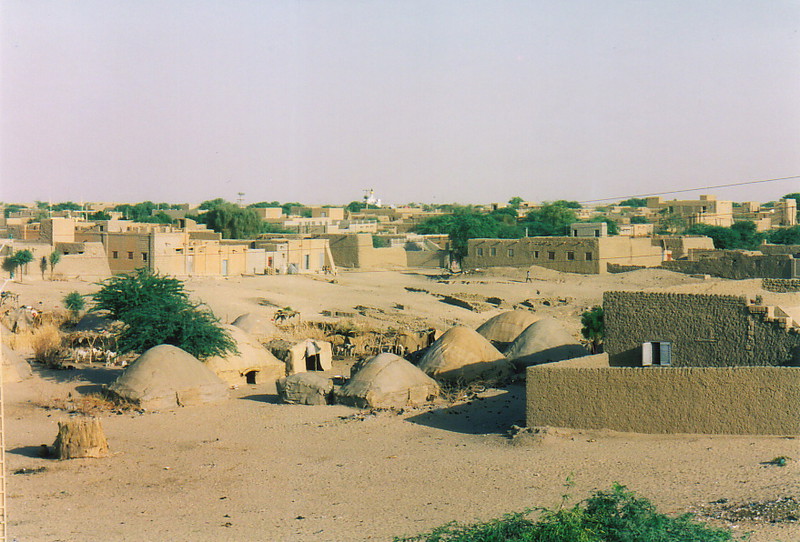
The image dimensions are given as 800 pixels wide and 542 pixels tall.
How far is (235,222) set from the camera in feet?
199

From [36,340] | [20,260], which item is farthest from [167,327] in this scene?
[20,260]

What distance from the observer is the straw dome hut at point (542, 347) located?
21.1m

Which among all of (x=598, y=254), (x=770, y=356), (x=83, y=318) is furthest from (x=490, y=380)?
(x=598, y=254)

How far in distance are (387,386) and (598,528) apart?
9.24 metres

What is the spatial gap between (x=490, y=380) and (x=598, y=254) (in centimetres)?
2393

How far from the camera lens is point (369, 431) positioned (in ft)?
52.9

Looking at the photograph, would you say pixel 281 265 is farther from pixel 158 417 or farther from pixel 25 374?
pixel 158 417

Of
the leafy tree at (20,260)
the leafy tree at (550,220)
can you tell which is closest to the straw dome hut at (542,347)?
the leafy tree at (20,260)

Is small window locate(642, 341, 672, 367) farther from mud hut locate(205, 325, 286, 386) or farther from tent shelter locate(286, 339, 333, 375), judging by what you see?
mud hut locate(205, 325, 286, 386)

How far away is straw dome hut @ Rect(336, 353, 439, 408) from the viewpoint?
1784cm

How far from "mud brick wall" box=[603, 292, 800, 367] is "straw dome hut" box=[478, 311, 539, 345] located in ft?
23.1

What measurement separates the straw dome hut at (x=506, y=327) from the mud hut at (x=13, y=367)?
1140cm

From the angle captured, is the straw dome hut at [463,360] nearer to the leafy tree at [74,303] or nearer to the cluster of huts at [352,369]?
the cluster of huts at [352,369]

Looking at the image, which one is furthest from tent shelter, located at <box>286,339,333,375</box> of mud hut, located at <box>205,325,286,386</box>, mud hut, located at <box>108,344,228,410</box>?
mud hut, located at <box>108,344,228,410</box>
